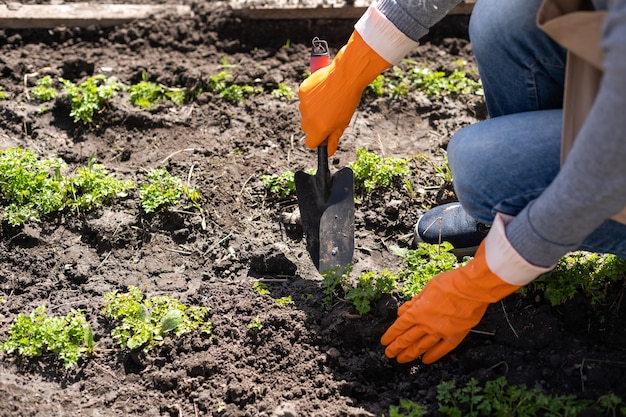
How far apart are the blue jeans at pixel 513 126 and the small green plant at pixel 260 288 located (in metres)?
0.85

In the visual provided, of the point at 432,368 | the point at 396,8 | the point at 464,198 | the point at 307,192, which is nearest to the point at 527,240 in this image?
the point at 464,198

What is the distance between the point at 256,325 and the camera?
2697 millimetres

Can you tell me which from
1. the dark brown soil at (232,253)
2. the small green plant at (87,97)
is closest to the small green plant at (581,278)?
the dark brown soil at (232,253)

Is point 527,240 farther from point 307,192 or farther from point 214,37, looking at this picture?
point 214,37

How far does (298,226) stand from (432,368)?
2.98 feet

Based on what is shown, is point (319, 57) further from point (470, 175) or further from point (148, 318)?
point (148, 318)

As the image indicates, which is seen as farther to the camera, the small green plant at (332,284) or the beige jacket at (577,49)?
the small green plant at (332,284)

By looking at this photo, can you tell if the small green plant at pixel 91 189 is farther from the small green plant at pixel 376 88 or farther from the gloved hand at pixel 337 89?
the small green plant at pixel 376 88

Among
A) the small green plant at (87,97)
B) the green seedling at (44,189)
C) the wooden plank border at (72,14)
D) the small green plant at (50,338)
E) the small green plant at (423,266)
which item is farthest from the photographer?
the wooden plank border at (72,14)

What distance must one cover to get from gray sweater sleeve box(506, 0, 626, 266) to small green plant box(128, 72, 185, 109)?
2176 mm

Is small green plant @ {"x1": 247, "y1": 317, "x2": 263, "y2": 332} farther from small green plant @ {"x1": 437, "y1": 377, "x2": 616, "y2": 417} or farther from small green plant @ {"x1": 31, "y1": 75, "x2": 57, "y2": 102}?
small green plant @ {"x1": 31, "y1": 75, "x2": 57, "y2": 102}

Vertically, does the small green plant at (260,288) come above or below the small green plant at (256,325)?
above

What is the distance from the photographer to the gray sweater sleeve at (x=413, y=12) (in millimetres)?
2576

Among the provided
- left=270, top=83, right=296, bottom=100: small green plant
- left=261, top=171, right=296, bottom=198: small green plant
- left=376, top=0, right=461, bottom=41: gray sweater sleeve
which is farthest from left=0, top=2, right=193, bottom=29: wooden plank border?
left=376, top=0, right=461, bottom=41: gray sweater sleeve
